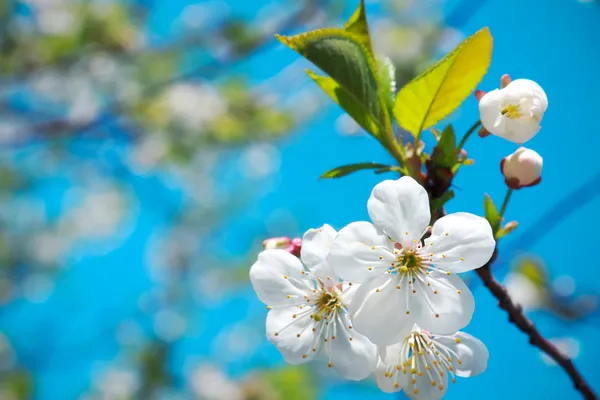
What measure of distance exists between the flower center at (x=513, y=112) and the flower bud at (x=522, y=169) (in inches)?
1.7

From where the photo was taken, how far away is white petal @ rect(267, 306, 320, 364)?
0.62 meters

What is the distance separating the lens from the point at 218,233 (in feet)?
14.4

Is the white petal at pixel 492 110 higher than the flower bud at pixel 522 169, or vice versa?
the white petal at pixel 492 110

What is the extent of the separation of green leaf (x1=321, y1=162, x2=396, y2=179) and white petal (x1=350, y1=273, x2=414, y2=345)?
0.13 m

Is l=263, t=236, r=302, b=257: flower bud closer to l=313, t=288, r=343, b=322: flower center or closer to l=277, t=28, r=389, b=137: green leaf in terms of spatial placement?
l=313, t=288, r=343, b=322: flower center

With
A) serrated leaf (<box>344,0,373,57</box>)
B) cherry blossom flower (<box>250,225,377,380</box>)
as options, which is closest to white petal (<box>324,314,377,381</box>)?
cherry blossom flower (<box>250,225,377,380</box>)

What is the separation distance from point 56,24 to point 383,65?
299 centimetres

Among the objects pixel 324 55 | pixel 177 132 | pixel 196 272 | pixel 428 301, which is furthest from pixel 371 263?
pixel 196 272

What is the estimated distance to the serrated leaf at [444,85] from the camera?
1.92 ft

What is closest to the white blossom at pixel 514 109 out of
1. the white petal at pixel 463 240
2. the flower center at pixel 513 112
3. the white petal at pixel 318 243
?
the flower center at pixel 513 112

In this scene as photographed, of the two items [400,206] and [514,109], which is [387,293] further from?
[514,109]

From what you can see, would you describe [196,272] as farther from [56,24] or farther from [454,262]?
[454,262]

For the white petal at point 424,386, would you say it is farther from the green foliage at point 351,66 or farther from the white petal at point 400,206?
the green foliage at point 351,66

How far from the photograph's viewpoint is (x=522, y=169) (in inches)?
24.0
